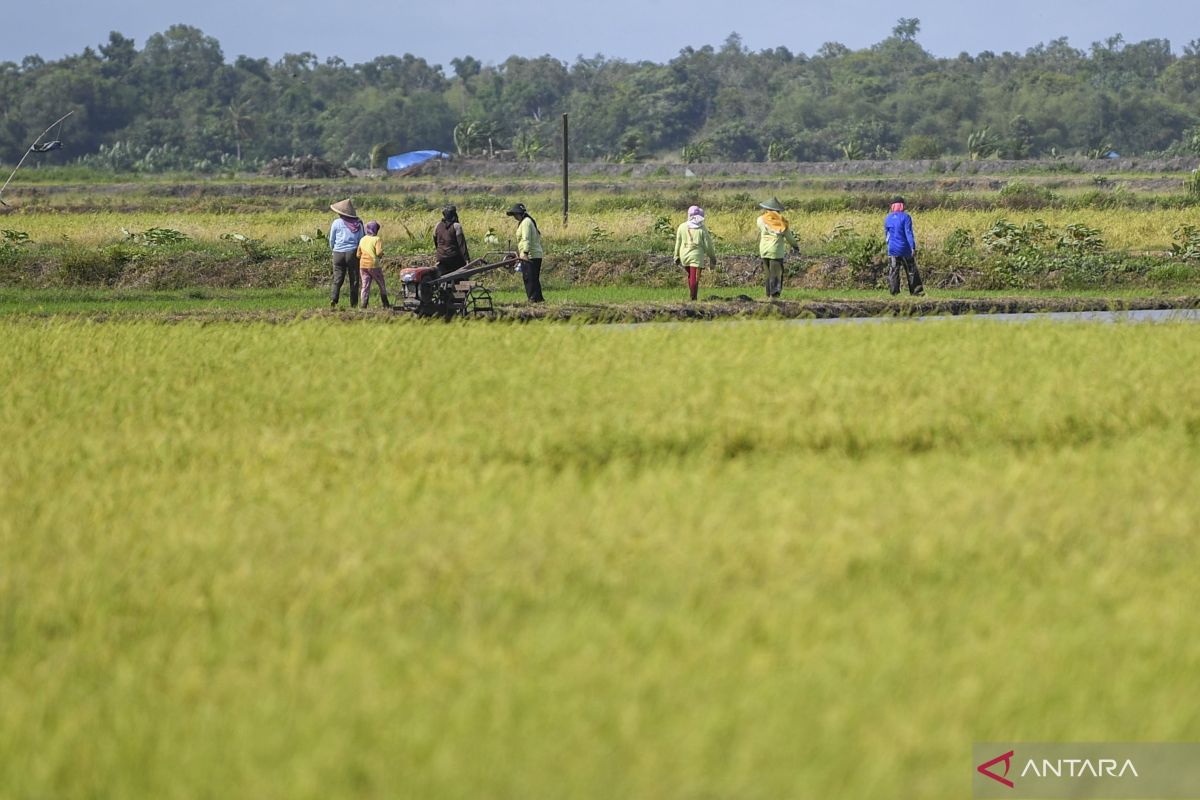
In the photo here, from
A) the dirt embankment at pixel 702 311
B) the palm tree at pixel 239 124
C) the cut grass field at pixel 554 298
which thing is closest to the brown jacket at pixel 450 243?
the dirt embankment at pixel 702 311

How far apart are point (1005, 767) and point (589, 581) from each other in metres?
1.83

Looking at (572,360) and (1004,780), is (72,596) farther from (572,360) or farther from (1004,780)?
(572,360)

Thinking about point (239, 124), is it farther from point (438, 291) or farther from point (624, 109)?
point (438, 291)

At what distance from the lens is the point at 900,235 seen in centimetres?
2056

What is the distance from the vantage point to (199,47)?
15338 cm

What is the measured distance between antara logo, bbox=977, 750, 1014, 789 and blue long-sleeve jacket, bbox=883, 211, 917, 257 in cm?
1676

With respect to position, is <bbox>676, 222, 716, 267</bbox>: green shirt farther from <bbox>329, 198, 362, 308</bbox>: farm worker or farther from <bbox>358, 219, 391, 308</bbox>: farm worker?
<bbox>329, 198, 362, 308</bbox>: farm worker

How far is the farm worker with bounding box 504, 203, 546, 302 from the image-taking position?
738 inches

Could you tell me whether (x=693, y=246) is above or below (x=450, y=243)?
below

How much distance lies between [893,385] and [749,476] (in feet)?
9.18

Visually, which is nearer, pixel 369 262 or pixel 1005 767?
pixel 1005 767

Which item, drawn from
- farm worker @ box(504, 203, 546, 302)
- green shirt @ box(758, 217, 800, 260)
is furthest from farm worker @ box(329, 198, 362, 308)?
green shirt @ box(758, 217, 800, 260)

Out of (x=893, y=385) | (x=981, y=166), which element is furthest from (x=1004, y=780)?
(x=981, y=166)

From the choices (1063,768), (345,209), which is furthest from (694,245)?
(1063,768)
